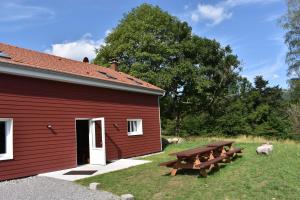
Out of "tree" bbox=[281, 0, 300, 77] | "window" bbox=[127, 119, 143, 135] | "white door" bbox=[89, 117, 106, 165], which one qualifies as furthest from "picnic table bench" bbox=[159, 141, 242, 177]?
"tree" bbox=[281, 0, 300, 77]

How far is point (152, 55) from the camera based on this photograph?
32.7 metres

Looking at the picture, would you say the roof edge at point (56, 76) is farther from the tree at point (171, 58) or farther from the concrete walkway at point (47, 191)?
the tree at point (171, 58)

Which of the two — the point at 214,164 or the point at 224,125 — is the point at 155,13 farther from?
the point at 214,164

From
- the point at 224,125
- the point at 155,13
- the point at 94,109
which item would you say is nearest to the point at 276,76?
the point at 224,125

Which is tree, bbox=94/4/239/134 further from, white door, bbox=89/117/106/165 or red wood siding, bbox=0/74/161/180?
white door, bbox=89/117/106/165

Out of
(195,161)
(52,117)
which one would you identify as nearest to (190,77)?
(52,117)

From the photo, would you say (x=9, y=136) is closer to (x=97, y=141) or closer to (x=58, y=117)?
(x=58, y=117)

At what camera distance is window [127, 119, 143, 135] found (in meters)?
17.7

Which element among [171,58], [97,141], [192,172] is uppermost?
[171,58]

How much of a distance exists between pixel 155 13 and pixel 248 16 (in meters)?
13.5

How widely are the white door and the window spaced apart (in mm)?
2717

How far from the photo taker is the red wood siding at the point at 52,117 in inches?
451

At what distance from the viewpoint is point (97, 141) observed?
49.1 ft

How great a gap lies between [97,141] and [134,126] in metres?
3.53
